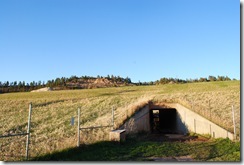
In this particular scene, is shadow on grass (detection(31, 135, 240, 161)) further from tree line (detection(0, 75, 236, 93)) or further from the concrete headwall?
tree line (detection(0, 75, 236, 93))

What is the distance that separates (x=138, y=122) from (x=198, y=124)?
125 inches

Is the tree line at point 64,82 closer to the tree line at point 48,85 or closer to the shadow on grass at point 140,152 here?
the tree line at point 48,85

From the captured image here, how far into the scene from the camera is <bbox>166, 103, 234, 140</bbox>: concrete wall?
11.7m

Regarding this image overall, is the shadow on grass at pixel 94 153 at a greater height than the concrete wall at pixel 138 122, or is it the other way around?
the concrete wall at pixel 138 122

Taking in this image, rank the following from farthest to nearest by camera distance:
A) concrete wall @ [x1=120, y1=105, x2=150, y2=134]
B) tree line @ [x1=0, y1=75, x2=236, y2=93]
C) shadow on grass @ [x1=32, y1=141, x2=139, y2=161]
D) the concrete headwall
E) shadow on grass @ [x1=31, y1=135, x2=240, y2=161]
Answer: tree line @ [x1=0, y1=75, x2=236, y2=93], concrete wall @ [x1=120, y1=105, x2=150, y2=134], the concrete headwall, shadow on grass @ [x1=31, y1=135, x2=240, y2=161], shadow on grass @ [x1=32, y1=141, x2=139, y2=161]

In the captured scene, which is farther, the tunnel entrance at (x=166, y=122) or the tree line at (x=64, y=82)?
the tree line at (x=64, y=82)

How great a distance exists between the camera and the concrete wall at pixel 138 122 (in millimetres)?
13599

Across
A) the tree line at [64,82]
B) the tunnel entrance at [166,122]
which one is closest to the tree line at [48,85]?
the tree line at [64,82]

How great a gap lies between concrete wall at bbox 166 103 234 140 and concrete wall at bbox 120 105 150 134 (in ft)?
6.54

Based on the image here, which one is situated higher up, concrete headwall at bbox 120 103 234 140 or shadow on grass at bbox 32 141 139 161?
concrete headwall at bbox 120 103 234 140

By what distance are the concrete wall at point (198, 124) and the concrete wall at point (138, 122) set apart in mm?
1994

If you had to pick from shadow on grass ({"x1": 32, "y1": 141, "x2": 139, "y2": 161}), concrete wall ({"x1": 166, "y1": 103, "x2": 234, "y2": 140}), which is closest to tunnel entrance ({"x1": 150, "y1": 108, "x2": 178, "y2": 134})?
concrete wall ({"x1": 166, "y1": 103, "x2": 234, "y2": 140})

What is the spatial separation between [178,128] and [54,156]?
11.1m

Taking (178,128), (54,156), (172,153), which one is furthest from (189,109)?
(54,156)
